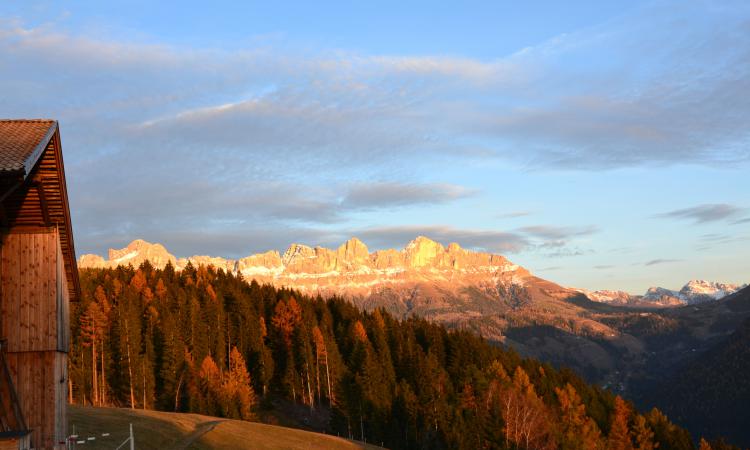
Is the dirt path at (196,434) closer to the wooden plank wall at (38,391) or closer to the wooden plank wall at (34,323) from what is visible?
the wooden plank wall at (38,391)

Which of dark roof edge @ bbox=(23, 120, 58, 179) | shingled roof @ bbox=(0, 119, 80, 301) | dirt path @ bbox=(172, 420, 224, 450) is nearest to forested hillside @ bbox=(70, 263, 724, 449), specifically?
dirt path @ bbox=(172, 420, 224, 450)

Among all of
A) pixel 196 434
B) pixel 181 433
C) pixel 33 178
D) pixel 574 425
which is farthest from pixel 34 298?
pixel 574 425

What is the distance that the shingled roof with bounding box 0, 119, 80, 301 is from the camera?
21.6 meters

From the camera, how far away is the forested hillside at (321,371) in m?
113

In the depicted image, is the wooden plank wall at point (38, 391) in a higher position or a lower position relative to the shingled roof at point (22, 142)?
lower

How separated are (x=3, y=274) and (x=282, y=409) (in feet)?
365

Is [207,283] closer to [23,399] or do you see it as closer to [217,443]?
[217,443]

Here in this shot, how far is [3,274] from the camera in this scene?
27391mm

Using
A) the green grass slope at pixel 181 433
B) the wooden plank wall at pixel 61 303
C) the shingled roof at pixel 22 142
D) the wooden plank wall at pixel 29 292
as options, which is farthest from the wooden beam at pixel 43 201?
the green grass slope at pixel 181 433

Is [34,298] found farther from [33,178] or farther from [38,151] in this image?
[38,151]

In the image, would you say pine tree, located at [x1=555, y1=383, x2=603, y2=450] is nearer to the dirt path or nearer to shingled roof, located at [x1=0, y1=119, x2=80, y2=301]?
the dirt path

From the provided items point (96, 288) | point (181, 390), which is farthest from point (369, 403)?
point (96, 288)

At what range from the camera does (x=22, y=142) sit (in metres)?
23.0

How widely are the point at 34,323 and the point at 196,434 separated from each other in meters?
39.9
